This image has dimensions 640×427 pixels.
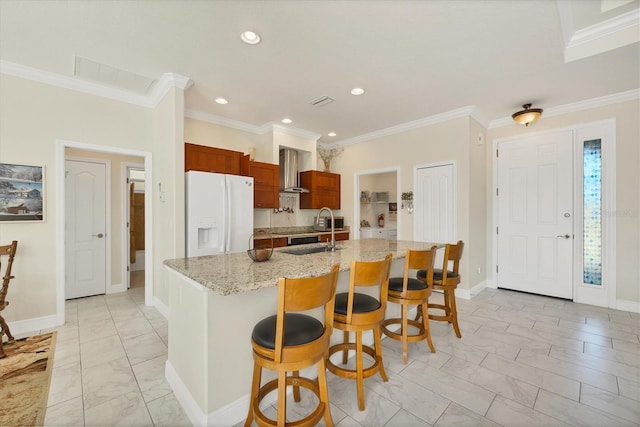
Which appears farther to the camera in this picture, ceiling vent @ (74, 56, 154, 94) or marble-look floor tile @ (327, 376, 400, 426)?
ceiling vent @ (74, 56, 154, 94)

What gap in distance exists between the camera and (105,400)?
5.98 feet

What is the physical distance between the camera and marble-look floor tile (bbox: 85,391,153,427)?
1627 millimetres

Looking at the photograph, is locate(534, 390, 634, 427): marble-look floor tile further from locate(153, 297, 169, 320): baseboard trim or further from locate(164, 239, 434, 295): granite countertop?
locate(153, 297, 169, 320): baseboard trim

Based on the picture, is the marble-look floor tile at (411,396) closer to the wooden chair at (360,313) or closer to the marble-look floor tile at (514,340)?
the wooden chair at (360,313)

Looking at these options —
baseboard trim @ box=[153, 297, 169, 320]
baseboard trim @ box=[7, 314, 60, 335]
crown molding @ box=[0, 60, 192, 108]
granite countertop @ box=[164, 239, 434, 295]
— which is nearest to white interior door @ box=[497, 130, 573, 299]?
granite countertop @ box=[164, 239, 434, 295]

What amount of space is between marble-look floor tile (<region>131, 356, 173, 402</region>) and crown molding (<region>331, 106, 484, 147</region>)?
459cm

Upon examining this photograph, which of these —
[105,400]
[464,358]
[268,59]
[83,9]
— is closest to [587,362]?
[464,358]

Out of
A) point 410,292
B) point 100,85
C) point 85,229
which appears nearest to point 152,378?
point 410,292

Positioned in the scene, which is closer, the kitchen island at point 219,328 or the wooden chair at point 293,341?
the wooden chair at point 293,341

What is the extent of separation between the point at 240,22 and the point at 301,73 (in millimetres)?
907

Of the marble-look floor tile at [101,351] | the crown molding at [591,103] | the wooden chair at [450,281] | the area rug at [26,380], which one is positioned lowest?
the marble-look floor tile at [101,351]

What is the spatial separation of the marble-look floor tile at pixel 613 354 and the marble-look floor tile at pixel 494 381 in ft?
3.44

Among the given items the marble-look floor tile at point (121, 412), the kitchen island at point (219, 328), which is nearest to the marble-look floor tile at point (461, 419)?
the kitchen island at point (219, 328)

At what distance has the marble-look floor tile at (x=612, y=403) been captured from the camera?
169cm
